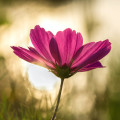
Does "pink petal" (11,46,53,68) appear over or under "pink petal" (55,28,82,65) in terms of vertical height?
under

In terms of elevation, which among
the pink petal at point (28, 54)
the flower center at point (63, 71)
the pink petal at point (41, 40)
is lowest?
the flower center at point (63, 71)

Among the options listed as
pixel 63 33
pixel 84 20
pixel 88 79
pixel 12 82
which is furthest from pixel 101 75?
pixel 63 33

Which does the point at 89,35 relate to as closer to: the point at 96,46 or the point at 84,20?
the point at 84,20
